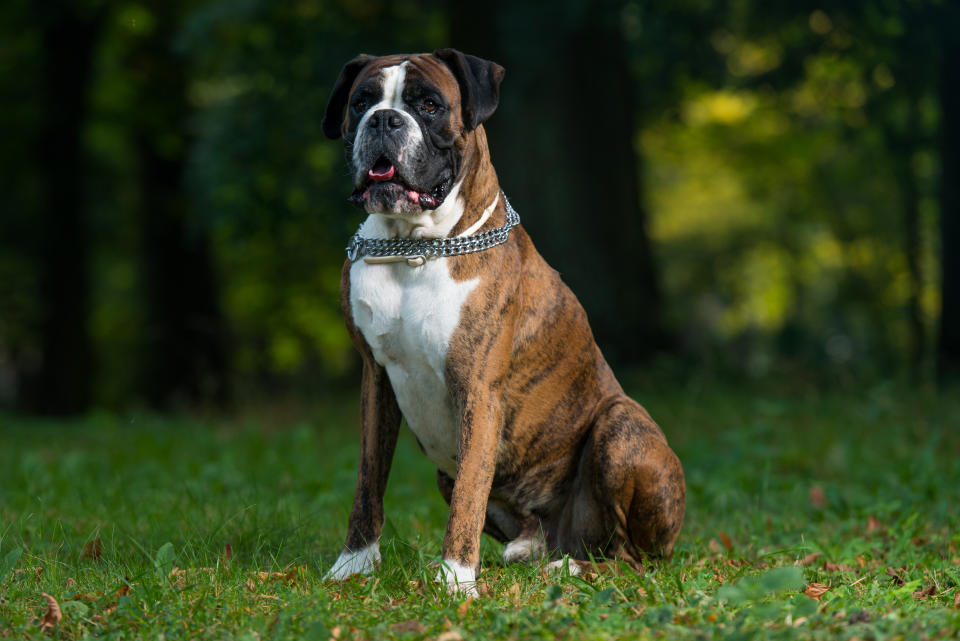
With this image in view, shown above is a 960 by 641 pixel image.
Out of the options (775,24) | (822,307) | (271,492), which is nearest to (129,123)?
(775,24)

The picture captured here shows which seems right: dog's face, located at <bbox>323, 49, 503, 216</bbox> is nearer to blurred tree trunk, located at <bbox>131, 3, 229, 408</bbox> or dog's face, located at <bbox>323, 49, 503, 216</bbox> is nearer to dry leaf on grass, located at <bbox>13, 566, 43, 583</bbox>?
dry leaf on grass, located at <bbox>13, 566, 43, 583</bbox>

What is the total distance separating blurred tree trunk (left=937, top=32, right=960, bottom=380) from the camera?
10.8 metres

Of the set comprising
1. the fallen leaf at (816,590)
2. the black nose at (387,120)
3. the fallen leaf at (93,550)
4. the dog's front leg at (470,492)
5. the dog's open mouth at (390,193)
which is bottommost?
the fallen leaf at (93,550)

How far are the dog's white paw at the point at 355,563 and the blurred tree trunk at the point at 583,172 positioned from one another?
6.63 metres

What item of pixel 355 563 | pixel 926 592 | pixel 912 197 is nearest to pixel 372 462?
pixel 355 563

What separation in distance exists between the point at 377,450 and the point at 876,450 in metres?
4.75

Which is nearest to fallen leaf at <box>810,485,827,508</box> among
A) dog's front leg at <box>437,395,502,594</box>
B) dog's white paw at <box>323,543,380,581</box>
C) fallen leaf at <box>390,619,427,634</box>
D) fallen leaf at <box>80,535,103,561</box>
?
dog's front leg at <box>437,395,502,594</box>

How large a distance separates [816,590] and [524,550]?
1197mm

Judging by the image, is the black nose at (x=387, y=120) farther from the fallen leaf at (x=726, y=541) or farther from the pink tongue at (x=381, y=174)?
the fallen leaf at (x=726, y=541)

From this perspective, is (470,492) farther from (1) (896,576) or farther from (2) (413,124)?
(1) (896,576)

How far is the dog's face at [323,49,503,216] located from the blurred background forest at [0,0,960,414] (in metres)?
0.85

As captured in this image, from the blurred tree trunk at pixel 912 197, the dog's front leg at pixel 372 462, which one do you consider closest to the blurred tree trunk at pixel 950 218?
the blurred tree trunk at pixel 912 197

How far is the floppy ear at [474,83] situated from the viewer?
378cm

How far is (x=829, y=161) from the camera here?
20.3 meters
